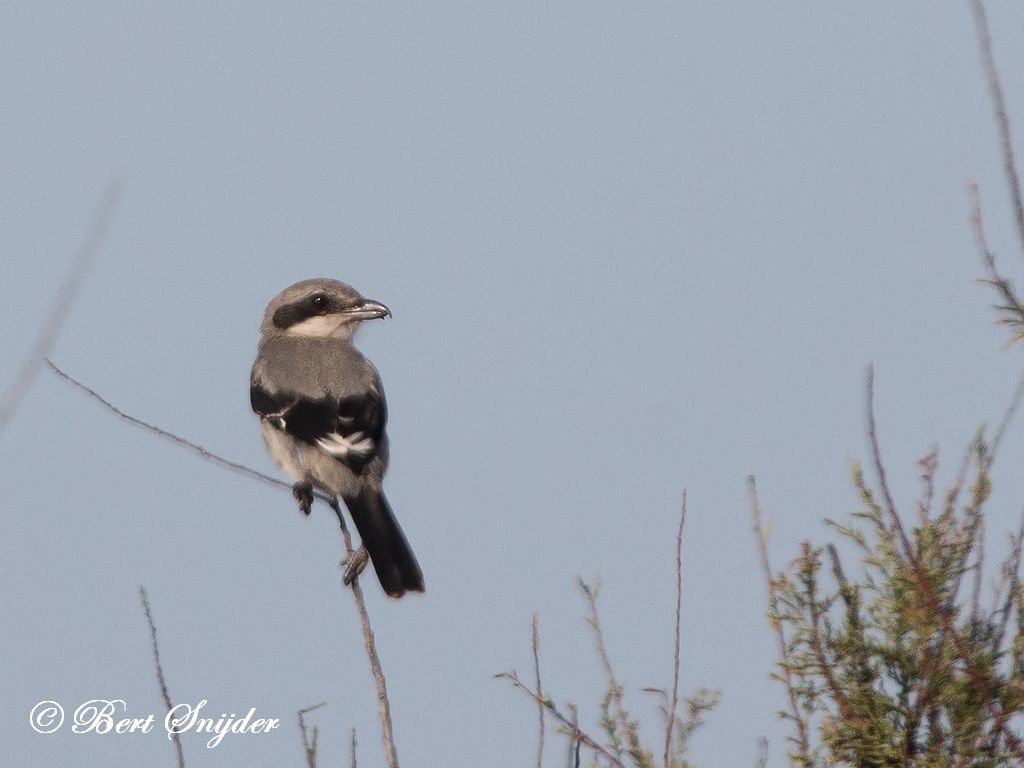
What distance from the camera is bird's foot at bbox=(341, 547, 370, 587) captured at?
482 cm

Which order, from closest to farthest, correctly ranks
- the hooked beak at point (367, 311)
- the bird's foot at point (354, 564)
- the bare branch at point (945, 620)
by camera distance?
the bare branch at point (945, 620), the bird's foot at point (354, 564), the hooked beak at point (367, 311)

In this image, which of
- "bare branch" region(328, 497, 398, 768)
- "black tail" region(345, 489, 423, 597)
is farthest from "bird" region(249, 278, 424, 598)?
"bare branch" region(328, 497, 398, 768)

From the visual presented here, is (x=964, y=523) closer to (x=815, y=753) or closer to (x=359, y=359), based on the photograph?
(x=815, y=753)

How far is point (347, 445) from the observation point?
5.37 m

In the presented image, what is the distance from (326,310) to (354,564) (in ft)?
6.06

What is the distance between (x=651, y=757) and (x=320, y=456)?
9.03ft

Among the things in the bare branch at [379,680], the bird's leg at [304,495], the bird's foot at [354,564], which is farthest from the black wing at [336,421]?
the bare branch at [379,680]

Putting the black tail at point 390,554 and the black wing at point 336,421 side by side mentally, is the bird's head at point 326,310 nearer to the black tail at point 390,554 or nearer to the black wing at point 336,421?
the black wing at point 336,421

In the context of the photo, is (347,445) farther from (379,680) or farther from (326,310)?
(379,680)

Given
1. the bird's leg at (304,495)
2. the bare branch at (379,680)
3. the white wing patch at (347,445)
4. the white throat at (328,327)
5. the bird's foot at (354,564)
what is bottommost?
the bare branch at (379,680)

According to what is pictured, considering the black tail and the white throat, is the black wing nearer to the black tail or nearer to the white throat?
the black tail

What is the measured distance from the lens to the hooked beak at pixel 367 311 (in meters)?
6.39

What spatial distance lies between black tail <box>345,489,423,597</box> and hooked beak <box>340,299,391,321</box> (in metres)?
1.40

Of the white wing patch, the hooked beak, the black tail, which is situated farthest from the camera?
the hooked beak
